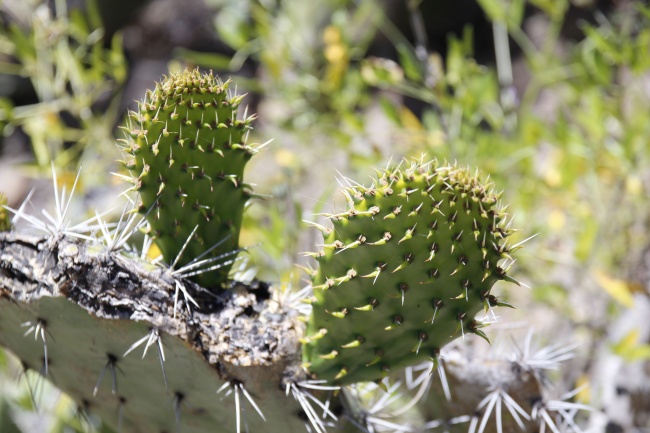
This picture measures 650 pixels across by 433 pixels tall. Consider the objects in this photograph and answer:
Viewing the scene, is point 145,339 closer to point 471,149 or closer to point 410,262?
point 410,262

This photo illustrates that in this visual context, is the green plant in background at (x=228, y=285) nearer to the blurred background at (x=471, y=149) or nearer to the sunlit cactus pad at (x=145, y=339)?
the sunlit cactus pad at (x=145, y=339)

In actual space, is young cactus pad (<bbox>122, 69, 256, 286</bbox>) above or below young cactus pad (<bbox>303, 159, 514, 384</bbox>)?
above

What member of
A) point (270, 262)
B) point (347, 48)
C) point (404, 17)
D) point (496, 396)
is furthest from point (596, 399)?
point (404, 17)

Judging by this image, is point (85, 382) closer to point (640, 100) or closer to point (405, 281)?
point (405, 281)

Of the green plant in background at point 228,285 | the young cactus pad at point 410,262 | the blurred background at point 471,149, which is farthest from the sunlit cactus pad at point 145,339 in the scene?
the blurred background at point 471,149

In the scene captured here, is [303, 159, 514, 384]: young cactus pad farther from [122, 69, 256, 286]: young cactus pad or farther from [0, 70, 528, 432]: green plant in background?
[122, 69, 256, 286]: young cactus pad

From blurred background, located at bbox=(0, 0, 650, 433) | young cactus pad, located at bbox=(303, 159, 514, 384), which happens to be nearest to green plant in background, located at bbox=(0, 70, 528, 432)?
young cactus pad, located at bbox=(303, 159, 514, 384)

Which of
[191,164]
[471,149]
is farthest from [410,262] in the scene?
[471,149]
